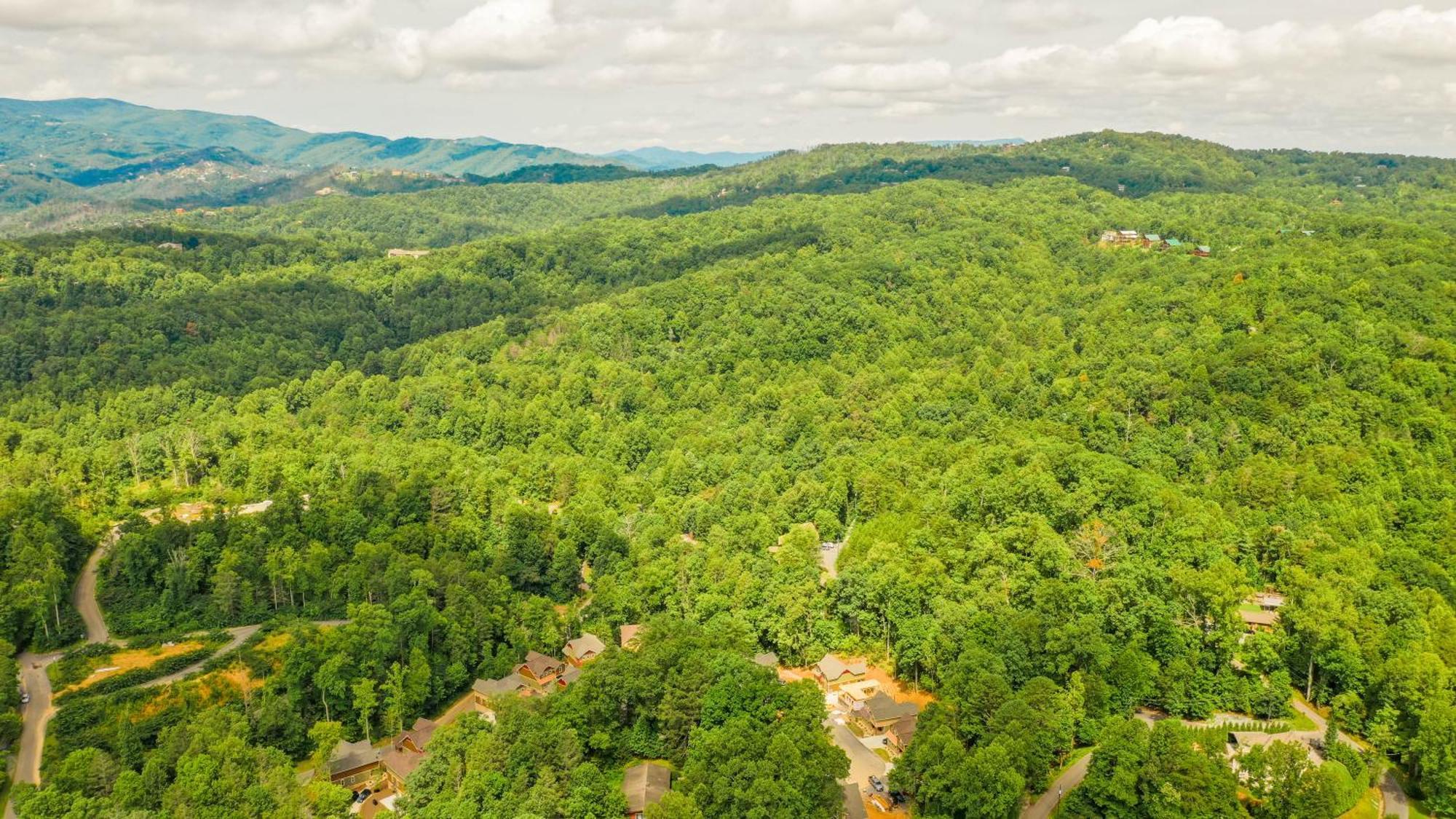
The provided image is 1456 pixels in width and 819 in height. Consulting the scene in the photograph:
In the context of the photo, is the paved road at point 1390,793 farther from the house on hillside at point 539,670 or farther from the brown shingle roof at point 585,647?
the house on hillside at point 539,670

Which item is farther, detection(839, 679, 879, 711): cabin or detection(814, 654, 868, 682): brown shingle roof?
detection(814, 654, 868, 682): brown shingle roof

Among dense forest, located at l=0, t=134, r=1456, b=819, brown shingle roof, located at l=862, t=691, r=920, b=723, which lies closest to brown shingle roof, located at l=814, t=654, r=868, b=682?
dense forest, located at l=0, t=134, r=1456, b=819

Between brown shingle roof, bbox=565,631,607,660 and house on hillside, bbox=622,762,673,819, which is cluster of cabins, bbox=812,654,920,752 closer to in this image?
house on hillside, bbox=622,762,673,819

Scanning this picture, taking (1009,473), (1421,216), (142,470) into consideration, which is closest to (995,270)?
(1009,473)

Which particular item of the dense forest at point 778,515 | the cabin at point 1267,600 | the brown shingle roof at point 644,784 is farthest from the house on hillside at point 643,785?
the cabin at point 1267,600

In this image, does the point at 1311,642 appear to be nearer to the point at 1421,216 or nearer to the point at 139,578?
the point at 139,578

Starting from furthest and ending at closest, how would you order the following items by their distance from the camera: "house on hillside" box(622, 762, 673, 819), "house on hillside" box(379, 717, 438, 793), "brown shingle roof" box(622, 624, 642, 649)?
"brown shingle roof" box(622, 624, 642, 649) → "house on hillside" box(379, 717, 438, 793) → "house on hillside" box(622, 762, 673, 819)

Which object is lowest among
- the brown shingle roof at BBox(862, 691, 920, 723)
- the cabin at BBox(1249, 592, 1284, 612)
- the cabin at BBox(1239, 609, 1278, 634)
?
the brown shingle roof at BBox(862, 691, 920, 723)
